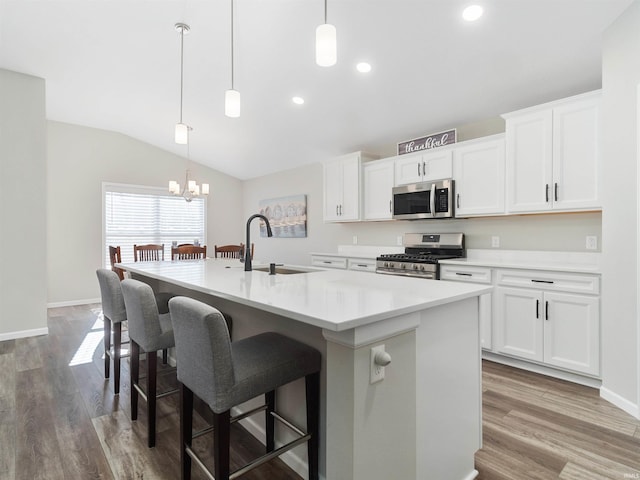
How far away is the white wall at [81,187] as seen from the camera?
5.41 m

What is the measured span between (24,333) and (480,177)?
5305 mm

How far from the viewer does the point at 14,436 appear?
76.5 inches

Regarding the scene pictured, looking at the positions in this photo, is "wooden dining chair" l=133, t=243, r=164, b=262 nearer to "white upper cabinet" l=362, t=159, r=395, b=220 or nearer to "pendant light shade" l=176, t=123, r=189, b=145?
"pendant light shade" l=176, t=123, r=189, b=145

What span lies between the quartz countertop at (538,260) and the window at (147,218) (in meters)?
5.23

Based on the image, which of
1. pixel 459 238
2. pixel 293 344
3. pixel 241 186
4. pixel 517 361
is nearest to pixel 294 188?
pixel 241 186

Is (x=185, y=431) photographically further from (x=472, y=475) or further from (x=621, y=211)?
(x=621, y=211)

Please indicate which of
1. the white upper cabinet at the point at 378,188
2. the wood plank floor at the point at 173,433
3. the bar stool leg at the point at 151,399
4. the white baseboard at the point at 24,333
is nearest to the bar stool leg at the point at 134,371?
the wood plank floor at the point at 173,433

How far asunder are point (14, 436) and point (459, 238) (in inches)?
156

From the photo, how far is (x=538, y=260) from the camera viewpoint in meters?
3.19

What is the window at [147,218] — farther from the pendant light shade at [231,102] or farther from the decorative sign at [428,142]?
the pendant light shade at [231,102]

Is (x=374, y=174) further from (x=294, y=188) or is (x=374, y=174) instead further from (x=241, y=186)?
(x=241, y=186)

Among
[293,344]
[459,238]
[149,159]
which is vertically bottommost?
[293,344]

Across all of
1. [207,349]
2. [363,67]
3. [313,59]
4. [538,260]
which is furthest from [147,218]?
[538,260]

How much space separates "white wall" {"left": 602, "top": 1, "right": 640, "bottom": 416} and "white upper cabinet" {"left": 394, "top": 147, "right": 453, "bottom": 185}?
1381 mm
